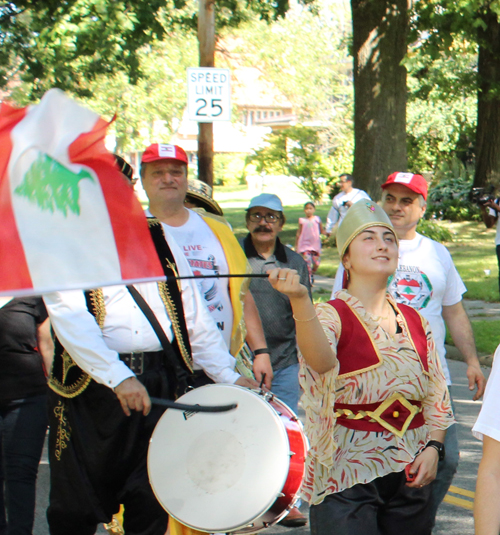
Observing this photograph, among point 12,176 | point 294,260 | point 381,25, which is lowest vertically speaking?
point 294,260

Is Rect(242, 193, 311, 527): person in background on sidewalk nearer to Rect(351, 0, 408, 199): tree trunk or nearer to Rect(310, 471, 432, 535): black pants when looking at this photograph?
Rect(310, 471, 432, 535): black pants

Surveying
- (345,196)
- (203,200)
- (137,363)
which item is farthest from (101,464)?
(345,196)

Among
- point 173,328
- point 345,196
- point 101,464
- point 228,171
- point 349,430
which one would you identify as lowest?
point 228,171

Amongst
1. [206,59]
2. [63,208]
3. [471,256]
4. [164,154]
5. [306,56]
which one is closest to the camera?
[63,208]

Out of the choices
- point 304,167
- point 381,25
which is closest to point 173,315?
point 381,25

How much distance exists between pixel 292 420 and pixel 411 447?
22.2 inches

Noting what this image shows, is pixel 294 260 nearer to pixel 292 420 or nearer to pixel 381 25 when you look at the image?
pixel 292 420

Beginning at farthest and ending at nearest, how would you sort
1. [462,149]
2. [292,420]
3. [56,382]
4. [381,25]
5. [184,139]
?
1. [184,139]
2. [462,149]
3. [381,25]
4. [56,382]
5. [292,420]

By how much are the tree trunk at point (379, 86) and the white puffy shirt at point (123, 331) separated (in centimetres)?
879

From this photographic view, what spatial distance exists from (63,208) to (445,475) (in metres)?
2.14

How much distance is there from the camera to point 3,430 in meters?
4.07

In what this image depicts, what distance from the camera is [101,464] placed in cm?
359

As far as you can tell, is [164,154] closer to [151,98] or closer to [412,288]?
[412,288]

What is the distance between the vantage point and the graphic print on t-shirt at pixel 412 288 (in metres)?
4.40
